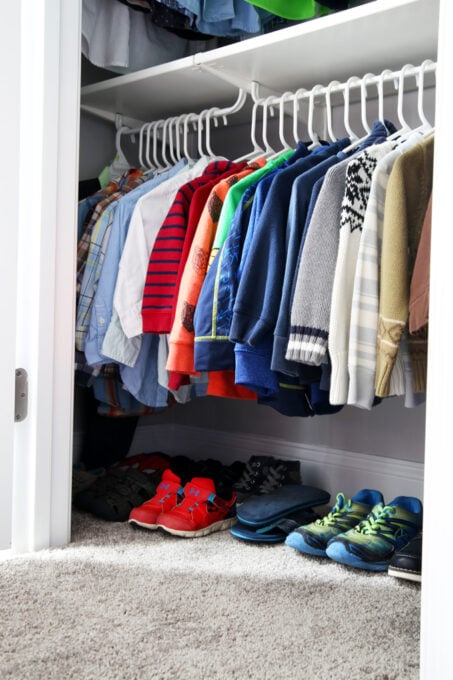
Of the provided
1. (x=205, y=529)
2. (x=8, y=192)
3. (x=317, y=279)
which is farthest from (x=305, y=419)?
(x=8, y=192)

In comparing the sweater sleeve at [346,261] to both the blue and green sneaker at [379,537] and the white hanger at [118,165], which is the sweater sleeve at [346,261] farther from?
the white hanger at [118,165]

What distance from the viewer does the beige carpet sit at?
120 centimetres

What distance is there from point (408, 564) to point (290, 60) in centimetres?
138

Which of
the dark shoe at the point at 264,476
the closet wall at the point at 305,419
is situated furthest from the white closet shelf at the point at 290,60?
the dark shoe at the point at 264,476

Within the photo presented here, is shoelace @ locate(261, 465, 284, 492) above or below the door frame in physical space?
below

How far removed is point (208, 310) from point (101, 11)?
1.15 m

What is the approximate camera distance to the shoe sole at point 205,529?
6.31 feet

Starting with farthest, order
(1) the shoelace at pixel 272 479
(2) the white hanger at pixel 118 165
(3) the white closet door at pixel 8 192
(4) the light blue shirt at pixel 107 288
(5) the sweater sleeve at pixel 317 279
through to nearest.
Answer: (2) the white hanger at pixel 118 165 → (1) the shoelace at pixel 272 479 → (4) the light blue shirt at pixel 107 288 → (3) the white closet door at pixel 8 192 → (5) the sweater sleeve at pixel 317 279

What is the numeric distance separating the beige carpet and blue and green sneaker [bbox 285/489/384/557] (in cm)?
4

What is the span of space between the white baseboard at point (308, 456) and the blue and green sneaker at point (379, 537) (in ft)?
1.19

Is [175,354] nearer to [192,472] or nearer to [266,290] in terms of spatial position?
[266,290]

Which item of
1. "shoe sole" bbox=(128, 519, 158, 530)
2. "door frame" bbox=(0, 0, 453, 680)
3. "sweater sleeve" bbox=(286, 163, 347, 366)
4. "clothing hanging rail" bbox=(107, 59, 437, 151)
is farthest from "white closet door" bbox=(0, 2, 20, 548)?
"sweater sleeve" bbox=(286, 163, 347, 366)

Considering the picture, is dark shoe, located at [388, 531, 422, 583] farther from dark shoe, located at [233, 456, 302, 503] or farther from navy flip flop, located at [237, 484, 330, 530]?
dark shoe, located at [233, 456, 302, 503]

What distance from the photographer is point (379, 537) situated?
172 centimetres
